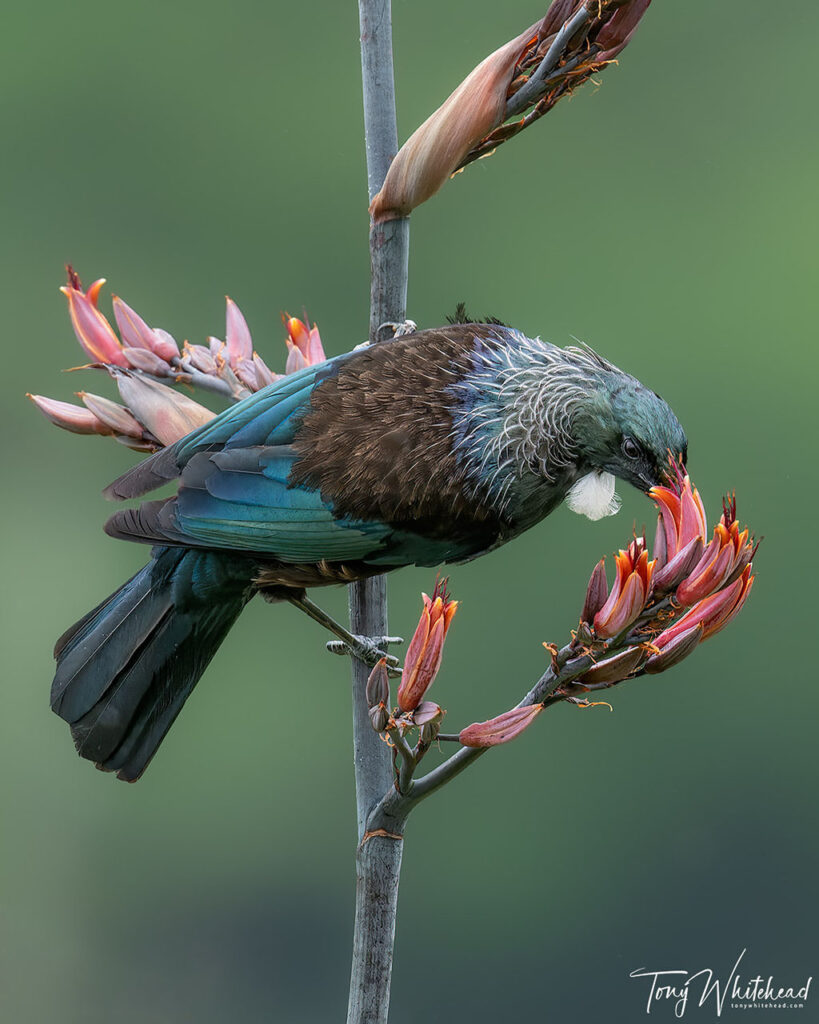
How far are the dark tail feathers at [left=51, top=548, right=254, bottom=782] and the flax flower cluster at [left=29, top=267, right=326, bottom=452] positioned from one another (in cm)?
14

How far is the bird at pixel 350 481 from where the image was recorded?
113cm

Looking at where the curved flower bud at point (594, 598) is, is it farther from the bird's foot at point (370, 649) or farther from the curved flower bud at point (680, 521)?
the bird's foot at point (370, 649)

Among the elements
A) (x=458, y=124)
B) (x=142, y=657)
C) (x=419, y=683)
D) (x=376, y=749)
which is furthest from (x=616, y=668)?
(x=142, y=657)

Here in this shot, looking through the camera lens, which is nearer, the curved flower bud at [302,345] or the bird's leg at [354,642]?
the bird's leg at [354,642]

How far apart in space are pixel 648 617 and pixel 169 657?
581 mm

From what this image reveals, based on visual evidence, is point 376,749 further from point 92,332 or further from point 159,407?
point 92,332

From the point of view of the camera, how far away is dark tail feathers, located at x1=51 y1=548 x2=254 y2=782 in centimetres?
120

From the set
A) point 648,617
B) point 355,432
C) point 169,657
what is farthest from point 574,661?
point 169,657

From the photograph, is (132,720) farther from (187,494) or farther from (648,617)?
(648,617)

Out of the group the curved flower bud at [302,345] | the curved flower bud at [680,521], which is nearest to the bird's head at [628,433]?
the curved flower bud at [680,521]

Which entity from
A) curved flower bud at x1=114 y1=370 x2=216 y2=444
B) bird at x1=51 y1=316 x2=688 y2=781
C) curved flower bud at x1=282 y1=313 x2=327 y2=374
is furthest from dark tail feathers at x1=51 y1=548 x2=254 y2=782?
curved flower bud at x1=282 y1=313 x2=327 y2=374

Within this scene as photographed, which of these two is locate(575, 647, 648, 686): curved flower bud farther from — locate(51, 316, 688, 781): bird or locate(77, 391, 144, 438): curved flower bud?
locate(77, 391, 144, 438): curved flower bud

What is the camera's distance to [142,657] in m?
1.21

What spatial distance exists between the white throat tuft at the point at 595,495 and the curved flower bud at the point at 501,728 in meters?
0.39
